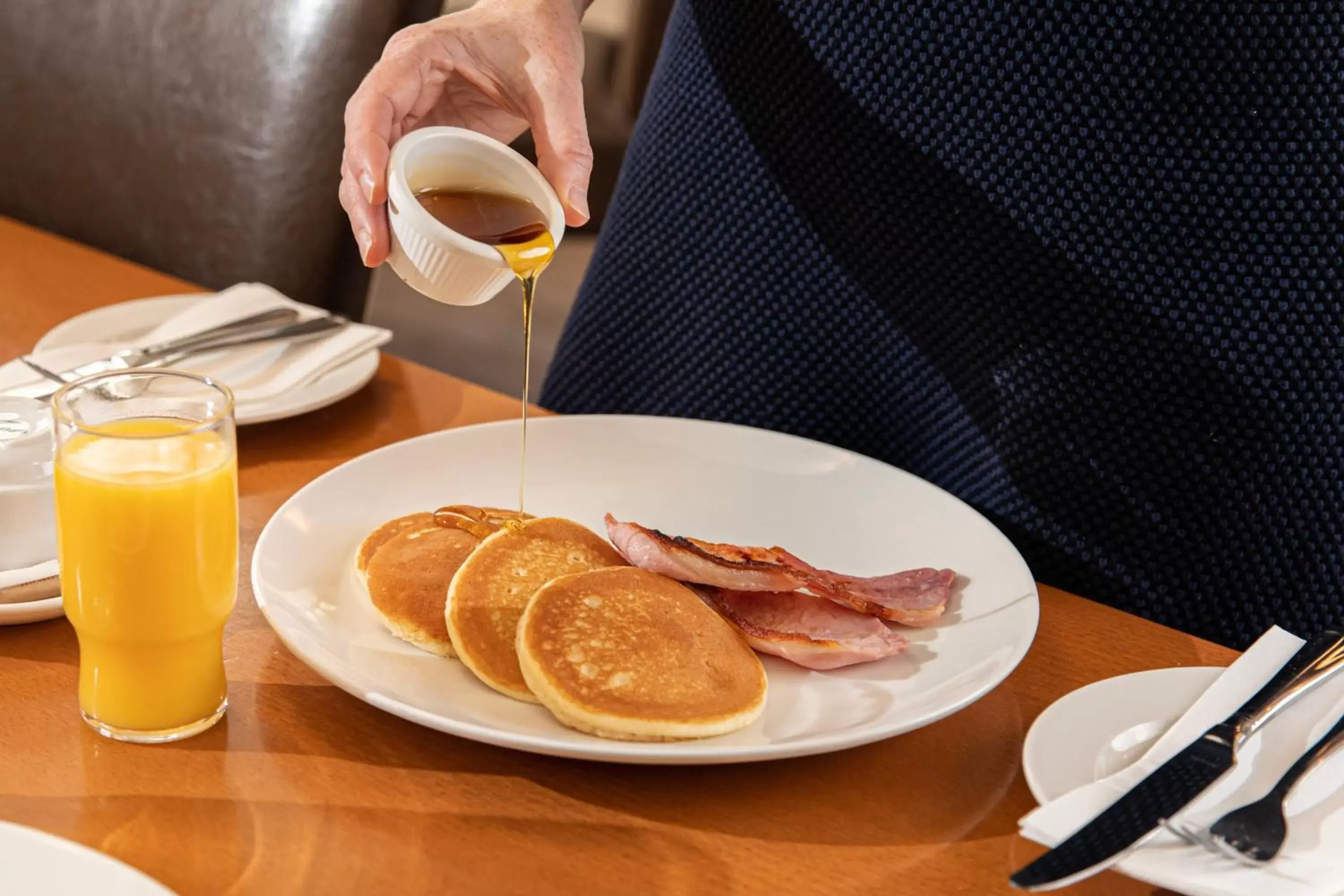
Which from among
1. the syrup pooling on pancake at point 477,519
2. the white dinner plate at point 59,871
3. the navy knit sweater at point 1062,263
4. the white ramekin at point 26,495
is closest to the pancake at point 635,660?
the syrup pooling on pancake at point 477,519

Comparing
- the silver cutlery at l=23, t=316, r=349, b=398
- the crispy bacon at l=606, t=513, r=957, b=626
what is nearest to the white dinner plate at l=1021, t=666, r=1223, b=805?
the crispy bacon at l=606, t=513, r=957, b=626

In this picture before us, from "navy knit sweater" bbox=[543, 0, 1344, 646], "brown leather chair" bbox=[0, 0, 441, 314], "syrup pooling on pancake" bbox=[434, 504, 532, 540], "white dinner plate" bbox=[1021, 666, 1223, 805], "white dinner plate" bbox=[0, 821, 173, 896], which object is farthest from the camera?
"brown leather chair" bbox=[0, 0, 441, 314]

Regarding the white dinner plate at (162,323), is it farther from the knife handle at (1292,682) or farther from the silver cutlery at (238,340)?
the knife handle at (1292,682)

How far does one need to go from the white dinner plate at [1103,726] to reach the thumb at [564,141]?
49cm

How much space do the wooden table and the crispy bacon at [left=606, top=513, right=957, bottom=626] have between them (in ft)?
0.27

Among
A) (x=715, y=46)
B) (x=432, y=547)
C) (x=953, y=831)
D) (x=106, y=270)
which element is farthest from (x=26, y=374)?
(x=953, y=831)

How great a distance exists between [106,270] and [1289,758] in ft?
4.36

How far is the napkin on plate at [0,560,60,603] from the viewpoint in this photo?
0.80 m

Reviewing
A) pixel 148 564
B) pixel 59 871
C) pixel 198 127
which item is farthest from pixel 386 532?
pixel 198 127

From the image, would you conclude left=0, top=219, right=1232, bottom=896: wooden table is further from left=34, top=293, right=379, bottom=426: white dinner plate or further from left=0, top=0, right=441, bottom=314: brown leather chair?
left=0, top=0, right=441, bottom=314: brown leather chair

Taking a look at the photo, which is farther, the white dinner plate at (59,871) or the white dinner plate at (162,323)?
the white dinner plate at (162,323)

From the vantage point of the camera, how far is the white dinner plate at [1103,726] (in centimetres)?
70

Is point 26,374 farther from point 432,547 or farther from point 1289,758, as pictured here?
point 1289,758

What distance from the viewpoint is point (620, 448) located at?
1.09m
